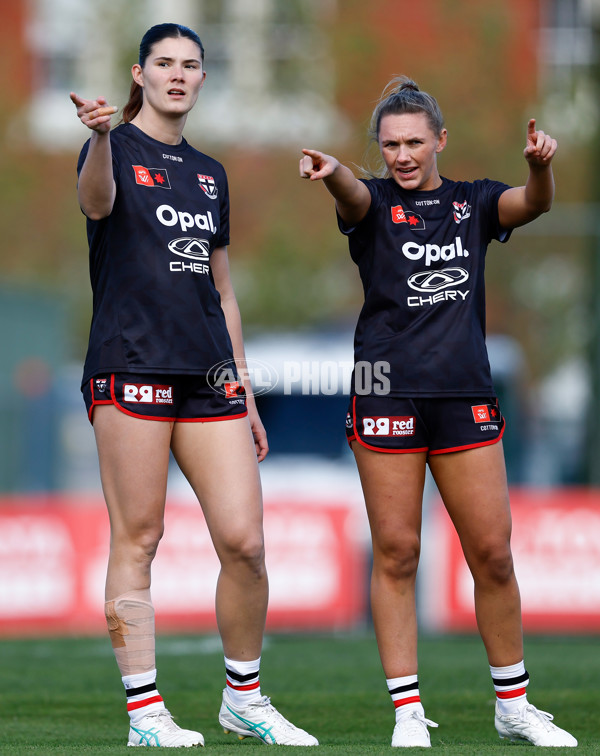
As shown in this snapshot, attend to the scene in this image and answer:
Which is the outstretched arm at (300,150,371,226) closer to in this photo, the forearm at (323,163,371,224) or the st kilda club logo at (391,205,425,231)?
the forearm at (323,163,371,224)

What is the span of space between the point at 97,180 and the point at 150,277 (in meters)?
0.39

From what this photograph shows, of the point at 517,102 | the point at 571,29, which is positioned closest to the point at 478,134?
the point at 517,102

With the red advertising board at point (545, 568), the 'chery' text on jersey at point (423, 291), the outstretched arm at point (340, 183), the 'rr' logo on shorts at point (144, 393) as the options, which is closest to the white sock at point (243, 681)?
the 'rr' logo on shorts at point (144, 393)

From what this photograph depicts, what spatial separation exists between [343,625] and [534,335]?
26.6 ft

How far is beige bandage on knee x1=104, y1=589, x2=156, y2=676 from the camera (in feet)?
15.0

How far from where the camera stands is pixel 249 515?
467 cm

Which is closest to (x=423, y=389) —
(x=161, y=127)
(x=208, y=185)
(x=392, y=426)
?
(x=392, y=426)

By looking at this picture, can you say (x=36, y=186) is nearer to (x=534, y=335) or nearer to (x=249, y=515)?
(x=534, y=335)

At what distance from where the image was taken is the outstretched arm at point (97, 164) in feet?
13.9

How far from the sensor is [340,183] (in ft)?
14.9

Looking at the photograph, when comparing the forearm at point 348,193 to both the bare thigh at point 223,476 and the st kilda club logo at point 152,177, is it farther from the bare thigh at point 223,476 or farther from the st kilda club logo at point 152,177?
the bare thigh at point 223,476

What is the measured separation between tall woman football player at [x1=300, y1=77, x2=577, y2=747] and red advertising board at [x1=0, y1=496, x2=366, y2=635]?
587cm

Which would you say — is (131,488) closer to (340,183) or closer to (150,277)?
(150,277)

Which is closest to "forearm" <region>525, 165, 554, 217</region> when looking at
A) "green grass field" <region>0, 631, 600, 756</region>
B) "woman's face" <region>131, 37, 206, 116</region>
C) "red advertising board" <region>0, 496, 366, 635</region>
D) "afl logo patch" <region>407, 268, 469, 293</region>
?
"afl logo patch" <region>407, 268, 469, 293</region>
